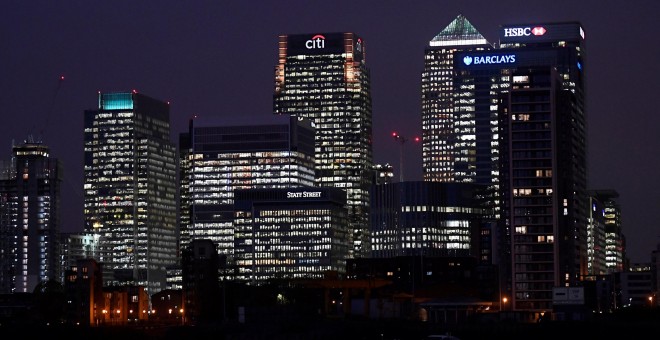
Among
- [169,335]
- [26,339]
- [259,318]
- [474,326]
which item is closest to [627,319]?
[474,326]

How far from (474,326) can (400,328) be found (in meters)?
9.59

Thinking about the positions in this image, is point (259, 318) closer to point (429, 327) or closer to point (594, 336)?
point (429, 327)

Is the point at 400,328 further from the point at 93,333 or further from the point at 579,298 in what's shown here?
the point at 93,333

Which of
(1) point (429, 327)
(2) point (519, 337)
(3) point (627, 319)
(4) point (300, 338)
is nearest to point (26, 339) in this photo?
(4) point (300, 338)

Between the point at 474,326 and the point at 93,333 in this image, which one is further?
the point at 93,333

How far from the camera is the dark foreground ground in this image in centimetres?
16848

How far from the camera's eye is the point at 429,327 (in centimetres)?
18512

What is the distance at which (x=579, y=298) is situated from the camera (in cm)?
19988

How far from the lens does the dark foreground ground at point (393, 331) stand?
168475 mm

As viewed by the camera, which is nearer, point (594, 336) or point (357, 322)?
point (594, 336)

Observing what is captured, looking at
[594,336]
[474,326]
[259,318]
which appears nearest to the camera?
[594,336]

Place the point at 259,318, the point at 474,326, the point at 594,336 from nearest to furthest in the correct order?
the point at 594,336, the point at 474,326, the point at 259,318

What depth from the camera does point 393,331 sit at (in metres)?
178

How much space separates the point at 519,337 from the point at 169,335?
163 ft
